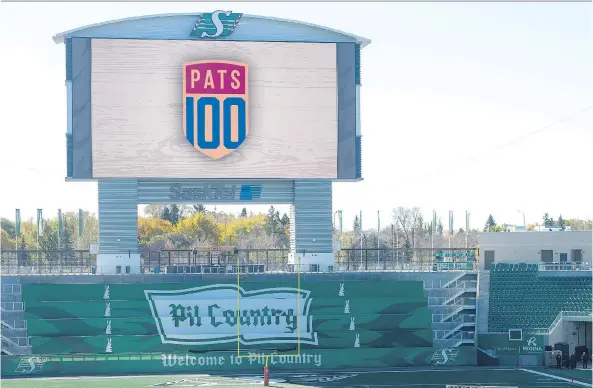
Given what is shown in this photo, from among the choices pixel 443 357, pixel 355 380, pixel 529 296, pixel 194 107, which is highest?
pixel 194 107

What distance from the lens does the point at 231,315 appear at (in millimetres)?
49406

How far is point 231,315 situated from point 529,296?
14.7m

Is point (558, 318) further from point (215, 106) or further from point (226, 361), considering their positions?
point (215, 106)

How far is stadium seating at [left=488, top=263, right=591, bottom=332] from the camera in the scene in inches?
2014

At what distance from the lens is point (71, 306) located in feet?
160

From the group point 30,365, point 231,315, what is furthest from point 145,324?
point 30,365

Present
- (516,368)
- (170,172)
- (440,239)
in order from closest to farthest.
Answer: (516,368), (170,172), (440,239)

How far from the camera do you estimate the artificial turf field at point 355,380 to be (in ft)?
138

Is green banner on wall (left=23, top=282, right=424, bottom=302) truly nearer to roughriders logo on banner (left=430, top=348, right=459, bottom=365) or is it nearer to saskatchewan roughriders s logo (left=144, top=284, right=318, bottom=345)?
saskatchewan roughriders s logo (left=144, top=284, right=318, bottom=345)

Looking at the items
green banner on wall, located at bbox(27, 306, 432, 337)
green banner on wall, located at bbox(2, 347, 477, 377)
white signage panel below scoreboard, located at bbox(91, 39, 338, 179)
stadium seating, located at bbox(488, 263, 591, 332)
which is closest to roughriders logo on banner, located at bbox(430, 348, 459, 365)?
green banner on wall, located at bbox(2, 347, 477, 377)

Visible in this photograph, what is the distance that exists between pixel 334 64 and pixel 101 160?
474 inches

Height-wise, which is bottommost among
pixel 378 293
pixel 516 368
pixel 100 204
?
pixel 516 368

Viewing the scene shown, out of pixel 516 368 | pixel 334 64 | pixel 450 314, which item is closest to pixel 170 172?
pixel 334 64

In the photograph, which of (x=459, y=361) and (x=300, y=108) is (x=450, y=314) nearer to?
(x=459, y=361)
